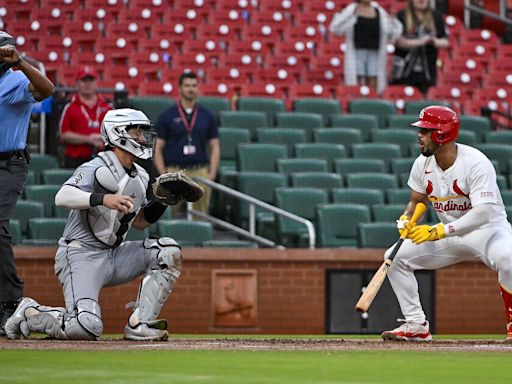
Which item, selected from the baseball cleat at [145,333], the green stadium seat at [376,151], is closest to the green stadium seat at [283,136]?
the green stadium seat at [376,151]

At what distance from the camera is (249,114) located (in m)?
14.6

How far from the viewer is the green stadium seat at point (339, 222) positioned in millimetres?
12188

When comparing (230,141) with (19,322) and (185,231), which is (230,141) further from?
(19,322)

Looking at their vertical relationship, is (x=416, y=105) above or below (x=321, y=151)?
above

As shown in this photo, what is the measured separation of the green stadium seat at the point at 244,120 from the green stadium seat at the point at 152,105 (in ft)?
2.15

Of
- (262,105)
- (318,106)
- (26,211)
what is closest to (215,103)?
(262,105)

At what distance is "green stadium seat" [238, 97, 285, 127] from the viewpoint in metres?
15.1

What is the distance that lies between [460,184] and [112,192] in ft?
7.72

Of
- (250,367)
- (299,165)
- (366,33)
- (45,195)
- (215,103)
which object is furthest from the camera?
(366,33)

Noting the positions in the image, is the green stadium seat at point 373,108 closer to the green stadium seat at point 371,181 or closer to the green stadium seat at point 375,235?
the green stadium seat at point 371,181

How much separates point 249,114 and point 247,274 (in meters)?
3.52

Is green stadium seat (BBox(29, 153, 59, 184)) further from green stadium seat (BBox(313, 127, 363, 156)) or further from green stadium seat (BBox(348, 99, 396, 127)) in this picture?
green stadium seat (BBox(348, 99, 396, 127))

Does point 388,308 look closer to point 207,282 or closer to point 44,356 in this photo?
point 207,282

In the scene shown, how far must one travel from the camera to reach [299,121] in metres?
14.8
